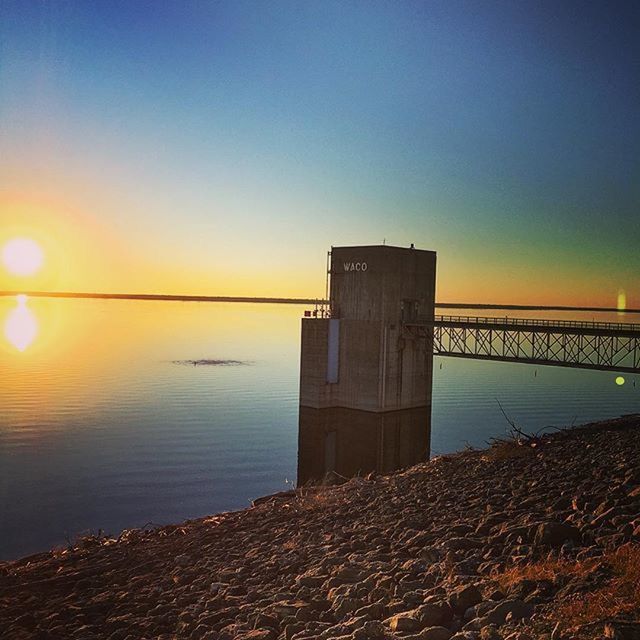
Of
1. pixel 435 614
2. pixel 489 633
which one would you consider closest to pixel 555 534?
pixel 435 614

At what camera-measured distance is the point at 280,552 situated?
484 inches

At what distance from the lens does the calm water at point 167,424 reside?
26.1 meters

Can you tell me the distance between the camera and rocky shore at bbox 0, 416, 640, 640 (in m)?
7.70

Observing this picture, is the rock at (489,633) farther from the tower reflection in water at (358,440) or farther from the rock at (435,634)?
the tower reflection in water at (358,440)

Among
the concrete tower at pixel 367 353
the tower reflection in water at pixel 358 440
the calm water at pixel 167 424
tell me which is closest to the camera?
the calm water at pixel 167 424

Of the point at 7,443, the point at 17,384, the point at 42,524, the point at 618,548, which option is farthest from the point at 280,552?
the point at 17,384

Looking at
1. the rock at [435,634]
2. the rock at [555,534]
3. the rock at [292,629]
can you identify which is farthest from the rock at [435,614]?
the rock at [555,534]

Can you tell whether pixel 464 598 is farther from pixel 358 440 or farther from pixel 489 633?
pixel 358 440

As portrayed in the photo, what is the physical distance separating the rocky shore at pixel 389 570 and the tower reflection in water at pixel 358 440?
18.0m

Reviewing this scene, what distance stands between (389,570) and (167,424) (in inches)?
1327

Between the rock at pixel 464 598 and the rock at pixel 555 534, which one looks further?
the rock at pixel 555 534

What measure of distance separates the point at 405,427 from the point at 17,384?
35.8 m

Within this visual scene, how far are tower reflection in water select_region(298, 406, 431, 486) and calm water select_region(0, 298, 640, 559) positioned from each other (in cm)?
106

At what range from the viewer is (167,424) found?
137 feet
